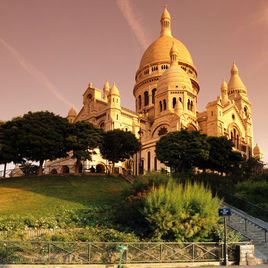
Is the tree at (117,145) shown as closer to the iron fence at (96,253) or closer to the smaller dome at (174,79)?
the smaller dome at (174,79)

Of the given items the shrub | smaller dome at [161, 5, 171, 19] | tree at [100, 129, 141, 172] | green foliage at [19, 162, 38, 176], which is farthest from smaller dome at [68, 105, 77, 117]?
the shrub

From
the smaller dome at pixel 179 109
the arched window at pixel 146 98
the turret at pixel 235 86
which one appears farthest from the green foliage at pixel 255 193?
the turret at pixel 235 86

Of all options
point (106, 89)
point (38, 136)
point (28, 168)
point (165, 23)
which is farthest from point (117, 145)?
point (165, 23)

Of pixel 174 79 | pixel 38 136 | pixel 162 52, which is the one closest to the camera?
pixel 38 136

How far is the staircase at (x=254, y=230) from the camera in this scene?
1982 centimetres

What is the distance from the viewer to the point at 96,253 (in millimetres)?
16078

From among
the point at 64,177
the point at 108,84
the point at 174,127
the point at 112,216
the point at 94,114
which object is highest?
the point at 108,84

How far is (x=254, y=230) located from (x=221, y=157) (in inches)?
918

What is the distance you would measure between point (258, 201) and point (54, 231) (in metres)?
19.5

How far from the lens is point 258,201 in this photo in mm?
31094

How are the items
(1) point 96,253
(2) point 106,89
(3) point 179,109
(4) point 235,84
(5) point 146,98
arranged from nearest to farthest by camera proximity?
(1) point 96,253 → (3) point 179,109 → (2) point 106,89 → (4) point 235,84 → (5) point 146,98

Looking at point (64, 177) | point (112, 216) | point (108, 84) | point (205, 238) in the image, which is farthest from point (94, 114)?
point (205, 238)

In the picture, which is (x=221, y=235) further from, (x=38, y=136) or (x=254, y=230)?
(x=38, y=136)

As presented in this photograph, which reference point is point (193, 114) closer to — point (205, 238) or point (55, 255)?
point (205, 238)
